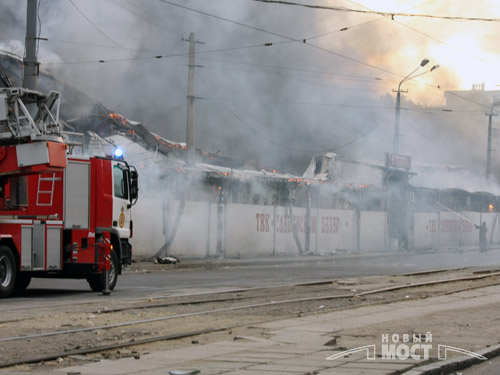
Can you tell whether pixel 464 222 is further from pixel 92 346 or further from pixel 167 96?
pixel 92 346

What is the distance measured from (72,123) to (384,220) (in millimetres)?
16097

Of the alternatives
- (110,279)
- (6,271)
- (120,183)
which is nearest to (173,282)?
(110,279)

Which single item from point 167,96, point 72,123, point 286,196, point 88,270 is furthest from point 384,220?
point 88,270

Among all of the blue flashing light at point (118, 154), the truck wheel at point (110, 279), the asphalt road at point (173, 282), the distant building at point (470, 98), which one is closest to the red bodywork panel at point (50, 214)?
the truck wheel at point (110, 279)

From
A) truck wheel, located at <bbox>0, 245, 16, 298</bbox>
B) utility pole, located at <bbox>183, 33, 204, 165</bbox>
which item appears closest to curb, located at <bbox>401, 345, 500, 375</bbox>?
truck wheel, located at <bbox>0, 245, 16, 298</bbox>

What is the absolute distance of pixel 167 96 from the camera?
40.0 m

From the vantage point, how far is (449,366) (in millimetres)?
7387

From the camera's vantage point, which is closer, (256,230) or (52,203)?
(52,203)

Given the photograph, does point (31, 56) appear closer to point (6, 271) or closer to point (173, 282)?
point (6, 271)

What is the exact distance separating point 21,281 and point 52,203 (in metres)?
1.67

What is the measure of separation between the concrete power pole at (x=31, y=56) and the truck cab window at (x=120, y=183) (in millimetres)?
2791

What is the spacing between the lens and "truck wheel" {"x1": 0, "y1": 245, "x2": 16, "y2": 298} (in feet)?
44.0

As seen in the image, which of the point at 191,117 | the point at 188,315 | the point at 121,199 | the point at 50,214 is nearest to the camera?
the point at 188,315

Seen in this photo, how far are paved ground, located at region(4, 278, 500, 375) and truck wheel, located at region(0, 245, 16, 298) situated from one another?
5.56 meters
